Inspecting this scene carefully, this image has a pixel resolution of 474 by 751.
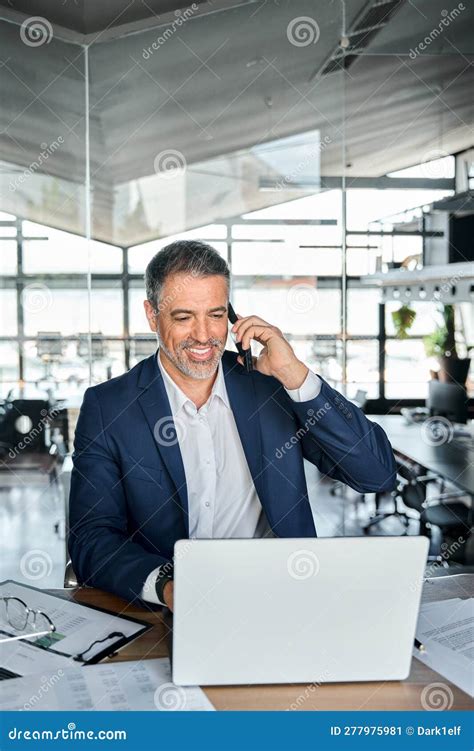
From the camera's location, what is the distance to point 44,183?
4.65m

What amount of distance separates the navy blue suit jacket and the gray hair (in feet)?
0.83

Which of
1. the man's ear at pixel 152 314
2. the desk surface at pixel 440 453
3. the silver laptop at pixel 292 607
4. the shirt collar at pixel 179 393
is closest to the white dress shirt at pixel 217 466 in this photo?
the shirt collar at pixel 179 393

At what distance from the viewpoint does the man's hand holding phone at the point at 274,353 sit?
7.10ft

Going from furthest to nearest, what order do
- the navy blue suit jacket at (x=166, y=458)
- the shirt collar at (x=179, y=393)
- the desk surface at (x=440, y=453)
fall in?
the desk surface at (x=440, y=453)
the shirt collar at (x=179, y=393)
the navy blue suit jacket at (x=166, y=458)

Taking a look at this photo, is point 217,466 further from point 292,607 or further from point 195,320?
point 292,607

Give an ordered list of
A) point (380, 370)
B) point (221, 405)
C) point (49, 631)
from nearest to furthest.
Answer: point (49, 631) → point (221, 405) → point (380, 370)

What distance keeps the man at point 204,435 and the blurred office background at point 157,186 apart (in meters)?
2.30

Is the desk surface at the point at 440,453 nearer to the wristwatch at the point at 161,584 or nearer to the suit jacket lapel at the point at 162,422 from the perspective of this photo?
the suit jacket lapel at the point at 162,422

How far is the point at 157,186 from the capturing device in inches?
183

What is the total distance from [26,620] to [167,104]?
3.69 metres

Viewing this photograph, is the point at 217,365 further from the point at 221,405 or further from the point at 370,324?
the point at 370,324

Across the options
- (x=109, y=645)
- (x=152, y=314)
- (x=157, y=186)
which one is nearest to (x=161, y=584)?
(x=109, y=645)
